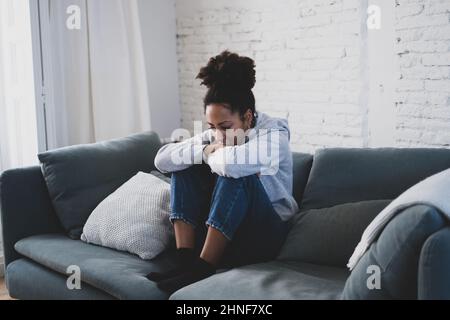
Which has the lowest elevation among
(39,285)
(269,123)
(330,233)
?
(39,285)

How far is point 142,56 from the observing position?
162 inches

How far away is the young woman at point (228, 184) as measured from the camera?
89.4 inches

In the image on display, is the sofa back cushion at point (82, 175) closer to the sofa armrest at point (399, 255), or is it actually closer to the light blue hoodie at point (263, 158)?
the light blue hoodie at point (263, 158)

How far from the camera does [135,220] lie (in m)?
2.64

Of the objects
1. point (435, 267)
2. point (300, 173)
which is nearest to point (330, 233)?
point (300, 173)

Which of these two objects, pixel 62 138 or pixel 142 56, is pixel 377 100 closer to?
pixel 142 56

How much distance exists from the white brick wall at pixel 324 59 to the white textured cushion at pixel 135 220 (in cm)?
114

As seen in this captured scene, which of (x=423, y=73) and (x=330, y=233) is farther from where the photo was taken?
(x=423, y=73)

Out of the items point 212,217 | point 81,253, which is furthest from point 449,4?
point 81,253

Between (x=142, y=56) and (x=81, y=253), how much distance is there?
1877mm

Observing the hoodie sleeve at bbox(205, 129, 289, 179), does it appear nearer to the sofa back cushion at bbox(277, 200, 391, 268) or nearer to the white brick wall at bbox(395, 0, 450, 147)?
the sofa back cushion at bbox(277, 200, 391, 268)

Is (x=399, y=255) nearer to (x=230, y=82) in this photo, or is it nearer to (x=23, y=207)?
(x=230, y=82)

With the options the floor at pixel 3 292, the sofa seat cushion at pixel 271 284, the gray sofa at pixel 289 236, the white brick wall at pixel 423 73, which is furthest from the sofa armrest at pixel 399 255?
the floor at pixel 3 292

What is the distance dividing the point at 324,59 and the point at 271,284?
1.73 meters
